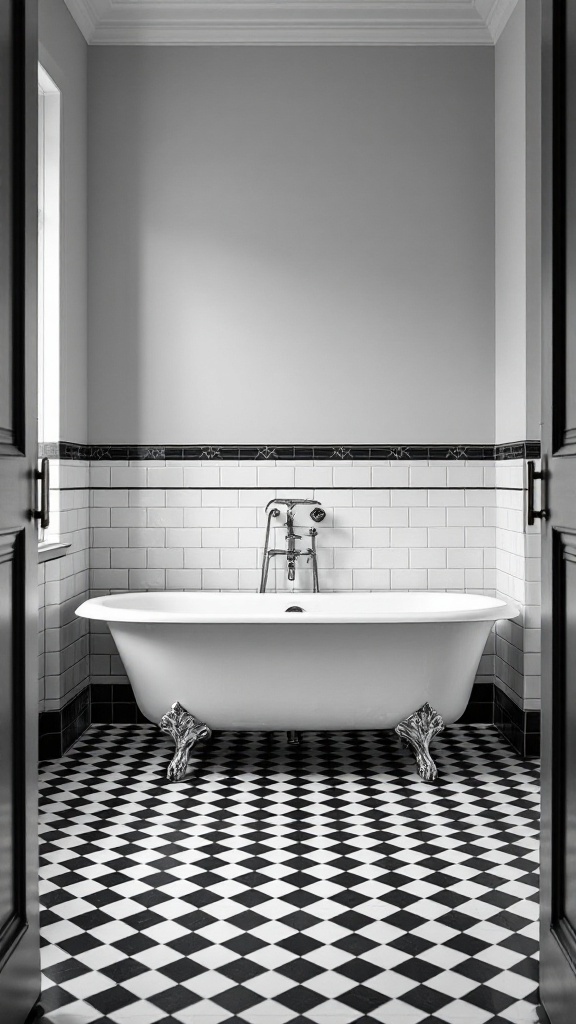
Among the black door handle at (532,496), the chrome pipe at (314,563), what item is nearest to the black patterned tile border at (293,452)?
the chrome pipe at (314,563)

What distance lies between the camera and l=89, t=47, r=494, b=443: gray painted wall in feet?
15.9

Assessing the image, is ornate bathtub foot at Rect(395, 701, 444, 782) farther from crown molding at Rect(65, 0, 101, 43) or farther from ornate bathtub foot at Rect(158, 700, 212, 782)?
crown molding at Rect(65, 0, 101, 43)

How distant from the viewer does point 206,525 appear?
489 centimetres

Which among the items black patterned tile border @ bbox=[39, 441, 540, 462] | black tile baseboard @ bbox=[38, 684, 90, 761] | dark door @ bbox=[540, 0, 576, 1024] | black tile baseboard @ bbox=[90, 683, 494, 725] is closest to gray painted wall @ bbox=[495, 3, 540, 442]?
black patterned tile border @ bbox=[39, 441, 540, 462]

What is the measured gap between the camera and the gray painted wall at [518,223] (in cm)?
420

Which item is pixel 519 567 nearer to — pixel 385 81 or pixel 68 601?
pixel 68 601

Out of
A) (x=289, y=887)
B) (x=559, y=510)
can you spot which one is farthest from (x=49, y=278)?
(x=559, y=510)

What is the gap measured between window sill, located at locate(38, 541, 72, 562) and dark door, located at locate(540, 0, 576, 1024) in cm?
229

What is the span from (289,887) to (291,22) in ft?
13.3

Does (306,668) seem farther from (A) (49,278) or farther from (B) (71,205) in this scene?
(B) (71,205)

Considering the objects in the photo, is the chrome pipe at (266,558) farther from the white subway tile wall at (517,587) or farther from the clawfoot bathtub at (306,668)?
the white subway tile wall at (517,587)

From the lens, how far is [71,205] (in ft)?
14.9

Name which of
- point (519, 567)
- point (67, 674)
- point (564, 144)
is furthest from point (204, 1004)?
point (519, 567)

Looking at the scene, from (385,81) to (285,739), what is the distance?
336 centimetres
